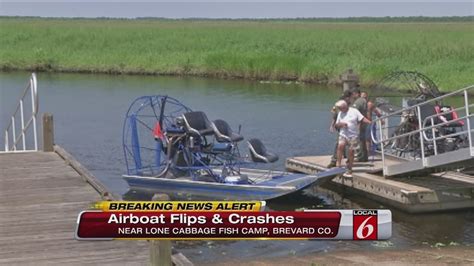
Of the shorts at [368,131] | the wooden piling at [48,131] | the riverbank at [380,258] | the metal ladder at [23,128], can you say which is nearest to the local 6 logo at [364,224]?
the riverbank at [380,258]

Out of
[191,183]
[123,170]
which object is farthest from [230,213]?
[123,170]

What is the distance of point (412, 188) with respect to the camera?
14.4 m

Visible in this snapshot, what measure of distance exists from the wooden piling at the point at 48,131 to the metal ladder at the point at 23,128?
0.17 meters

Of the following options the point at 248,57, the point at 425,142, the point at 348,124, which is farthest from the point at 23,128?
the point at 248,57

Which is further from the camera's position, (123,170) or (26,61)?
(26,61)

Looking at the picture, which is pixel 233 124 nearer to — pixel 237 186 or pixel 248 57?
pixel 237 186

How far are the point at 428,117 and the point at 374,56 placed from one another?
31.0 meters

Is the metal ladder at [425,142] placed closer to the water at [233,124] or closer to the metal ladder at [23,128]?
the water at [233,124]

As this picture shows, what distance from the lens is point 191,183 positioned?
14719mm

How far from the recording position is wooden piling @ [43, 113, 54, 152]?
548 inches

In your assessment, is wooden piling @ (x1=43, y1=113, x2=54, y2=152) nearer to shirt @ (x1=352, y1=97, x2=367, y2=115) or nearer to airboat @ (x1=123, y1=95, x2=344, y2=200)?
airboat @ (x1=123, y1=95, x2=344, y2=200)

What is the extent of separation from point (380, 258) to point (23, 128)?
6.71 meters

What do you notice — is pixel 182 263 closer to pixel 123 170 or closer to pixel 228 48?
pixel 123 170

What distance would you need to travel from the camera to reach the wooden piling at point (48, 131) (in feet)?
45.6
